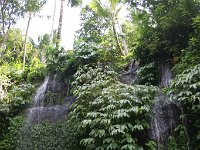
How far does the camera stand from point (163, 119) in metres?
6.88

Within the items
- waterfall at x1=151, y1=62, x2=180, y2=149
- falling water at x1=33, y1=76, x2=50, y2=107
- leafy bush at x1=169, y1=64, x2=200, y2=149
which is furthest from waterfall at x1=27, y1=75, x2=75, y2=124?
leafy bush at x1=169, y1=64, x2=200, y2=149

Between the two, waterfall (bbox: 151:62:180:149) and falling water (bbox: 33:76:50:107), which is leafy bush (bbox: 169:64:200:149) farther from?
falling water (bbox: 33:76:50:107)

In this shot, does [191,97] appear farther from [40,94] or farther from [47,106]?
[40,94]

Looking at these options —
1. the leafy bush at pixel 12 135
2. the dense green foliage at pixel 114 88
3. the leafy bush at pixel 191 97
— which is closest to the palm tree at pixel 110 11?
the dense green foliage at pixel 114 88

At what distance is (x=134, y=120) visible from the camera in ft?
21.9

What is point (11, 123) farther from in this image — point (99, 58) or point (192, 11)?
point (192, 11)

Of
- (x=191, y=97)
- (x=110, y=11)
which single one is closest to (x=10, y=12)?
(x=110, y=11)

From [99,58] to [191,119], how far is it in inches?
194

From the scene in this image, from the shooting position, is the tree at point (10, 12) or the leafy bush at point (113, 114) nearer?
the leafy bush at point (113, 114)

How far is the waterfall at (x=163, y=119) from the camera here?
6.52 meters

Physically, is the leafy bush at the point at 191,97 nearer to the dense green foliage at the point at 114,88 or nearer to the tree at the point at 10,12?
the dense green foliage at the point at 114,88

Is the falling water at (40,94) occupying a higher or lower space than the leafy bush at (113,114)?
higher

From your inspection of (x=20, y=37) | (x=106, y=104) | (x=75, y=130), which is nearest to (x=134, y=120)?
(x=106, y=104)

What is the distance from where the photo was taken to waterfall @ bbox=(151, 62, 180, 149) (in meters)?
6.52
